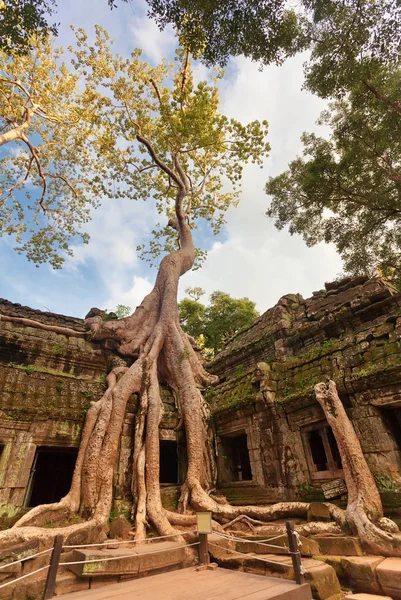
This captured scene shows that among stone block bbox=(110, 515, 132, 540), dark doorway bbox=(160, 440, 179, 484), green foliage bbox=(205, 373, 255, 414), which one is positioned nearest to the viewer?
stone block bbox=(110, 515, 132, 540)

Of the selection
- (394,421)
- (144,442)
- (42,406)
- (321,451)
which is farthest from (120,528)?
(394,421)

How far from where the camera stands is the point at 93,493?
533 cm

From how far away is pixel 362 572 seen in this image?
3363mm

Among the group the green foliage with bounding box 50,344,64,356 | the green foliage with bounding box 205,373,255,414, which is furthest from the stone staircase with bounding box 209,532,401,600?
the green foliage with bounding box 50,344,64,356

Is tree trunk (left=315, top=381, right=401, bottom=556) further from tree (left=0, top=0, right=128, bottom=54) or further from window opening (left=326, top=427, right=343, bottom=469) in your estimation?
tree (left=0, top=0, right=128, bottom=54)

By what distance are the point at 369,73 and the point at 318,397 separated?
7.12 m

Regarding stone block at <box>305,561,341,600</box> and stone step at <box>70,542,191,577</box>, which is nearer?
stone block at <box>305,561,341,600</box>

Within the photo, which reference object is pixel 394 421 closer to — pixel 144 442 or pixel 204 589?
pixel 204 589

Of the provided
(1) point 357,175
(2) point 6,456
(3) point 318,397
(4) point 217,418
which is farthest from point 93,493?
(1) point 357,175

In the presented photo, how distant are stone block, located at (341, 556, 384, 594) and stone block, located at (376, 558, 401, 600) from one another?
0.06 m

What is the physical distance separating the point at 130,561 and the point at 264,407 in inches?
148

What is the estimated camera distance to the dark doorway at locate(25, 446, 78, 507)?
8.57 metres

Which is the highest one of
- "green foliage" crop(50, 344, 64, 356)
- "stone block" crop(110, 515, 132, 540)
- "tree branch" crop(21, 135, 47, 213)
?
"tree branch" crop(21, 135, 47, 213)

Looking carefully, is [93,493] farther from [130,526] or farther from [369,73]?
[369,73]
